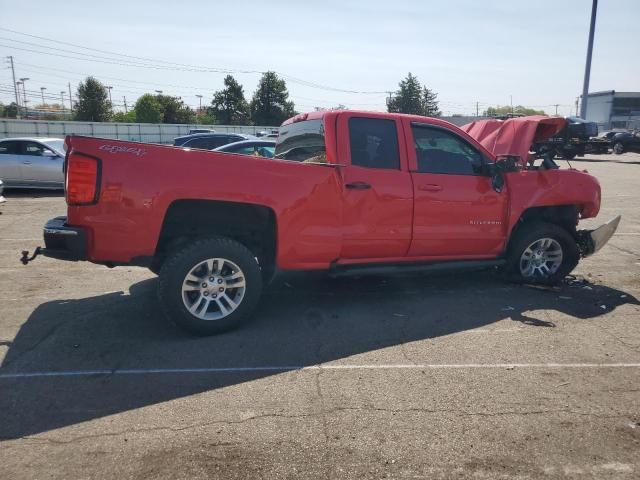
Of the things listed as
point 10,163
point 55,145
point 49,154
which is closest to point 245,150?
point 49,154

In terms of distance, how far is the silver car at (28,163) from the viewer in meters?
14.6

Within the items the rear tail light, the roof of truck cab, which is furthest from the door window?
the rear tail light

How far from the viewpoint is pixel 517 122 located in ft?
22.5

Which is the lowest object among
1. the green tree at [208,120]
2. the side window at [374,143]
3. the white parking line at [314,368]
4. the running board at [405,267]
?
the white parking line at [314,368]

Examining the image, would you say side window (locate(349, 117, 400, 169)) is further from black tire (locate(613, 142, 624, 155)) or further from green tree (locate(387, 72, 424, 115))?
green tree (locate(387, 72, 424, 115))

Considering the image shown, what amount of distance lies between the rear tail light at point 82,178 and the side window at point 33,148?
12.0 meters

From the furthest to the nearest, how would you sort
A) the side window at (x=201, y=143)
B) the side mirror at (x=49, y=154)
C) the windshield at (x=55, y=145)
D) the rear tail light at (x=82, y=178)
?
1. the side window at (x=201, y=143)
2. the windshield at (x=55, y=145)
3. the side mirror at (x=49, y=154)
4. the rear tail light at (x=82, y=178)

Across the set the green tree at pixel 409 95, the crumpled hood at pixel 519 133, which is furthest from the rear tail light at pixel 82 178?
the green tree at pixel 409 95

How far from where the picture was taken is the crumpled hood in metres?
6.62

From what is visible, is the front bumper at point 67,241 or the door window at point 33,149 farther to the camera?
the door window at point 33,149

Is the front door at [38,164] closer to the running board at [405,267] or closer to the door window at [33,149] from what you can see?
the door window at [33,149]

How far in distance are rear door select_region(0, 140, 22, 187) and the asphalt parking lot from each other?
9.95 meters

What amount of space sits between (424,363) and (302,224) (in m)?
1.69

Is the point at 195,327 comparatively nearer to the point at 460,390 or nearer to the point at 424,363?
the point at 424,363
